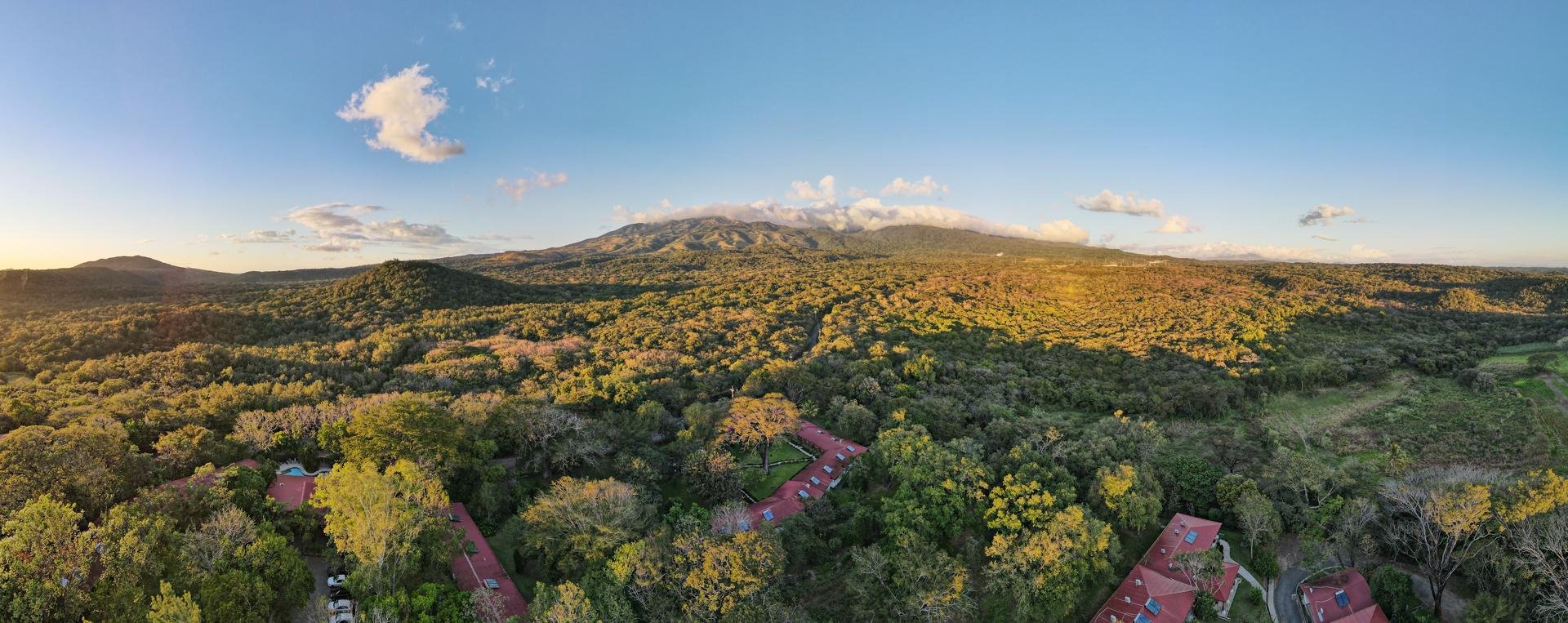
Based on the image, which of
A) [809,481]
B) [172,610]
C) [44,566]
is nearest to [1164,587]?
[809,481]

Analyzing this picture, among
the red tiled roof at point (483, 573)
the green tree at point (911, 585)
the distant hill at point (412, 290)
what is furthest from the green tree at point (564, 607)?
the distant hill at point (412, 290)

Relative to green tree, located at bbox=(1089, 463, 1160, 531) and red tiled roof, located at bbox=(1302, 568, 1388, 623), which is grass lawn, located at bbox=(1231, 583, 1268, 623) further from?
green tree, located at bbox=(1089, 463, 1160, 531)

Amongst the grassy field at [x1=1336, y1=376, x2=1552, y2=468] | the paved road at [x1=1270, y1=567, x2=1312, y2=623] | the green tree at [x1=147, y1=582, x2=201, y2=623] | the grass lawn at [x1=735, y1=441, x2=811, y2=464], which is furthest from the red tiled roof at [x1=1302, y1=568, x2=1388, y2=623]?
the green tree at [x1=147, y1=582, x2=201, y2=623]

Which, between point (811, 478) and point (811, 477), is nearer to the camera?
point (811, 478)

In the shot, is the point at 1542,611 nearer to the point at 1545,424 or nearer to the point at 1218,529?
the point at 1218,529

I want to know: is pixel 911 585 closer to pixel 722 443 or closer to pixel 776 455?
pixel 722 443

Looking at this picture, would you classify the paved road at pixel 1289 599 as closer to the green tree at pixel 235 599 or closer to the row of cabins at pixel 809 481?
the row of cabins at pixel 809 481
